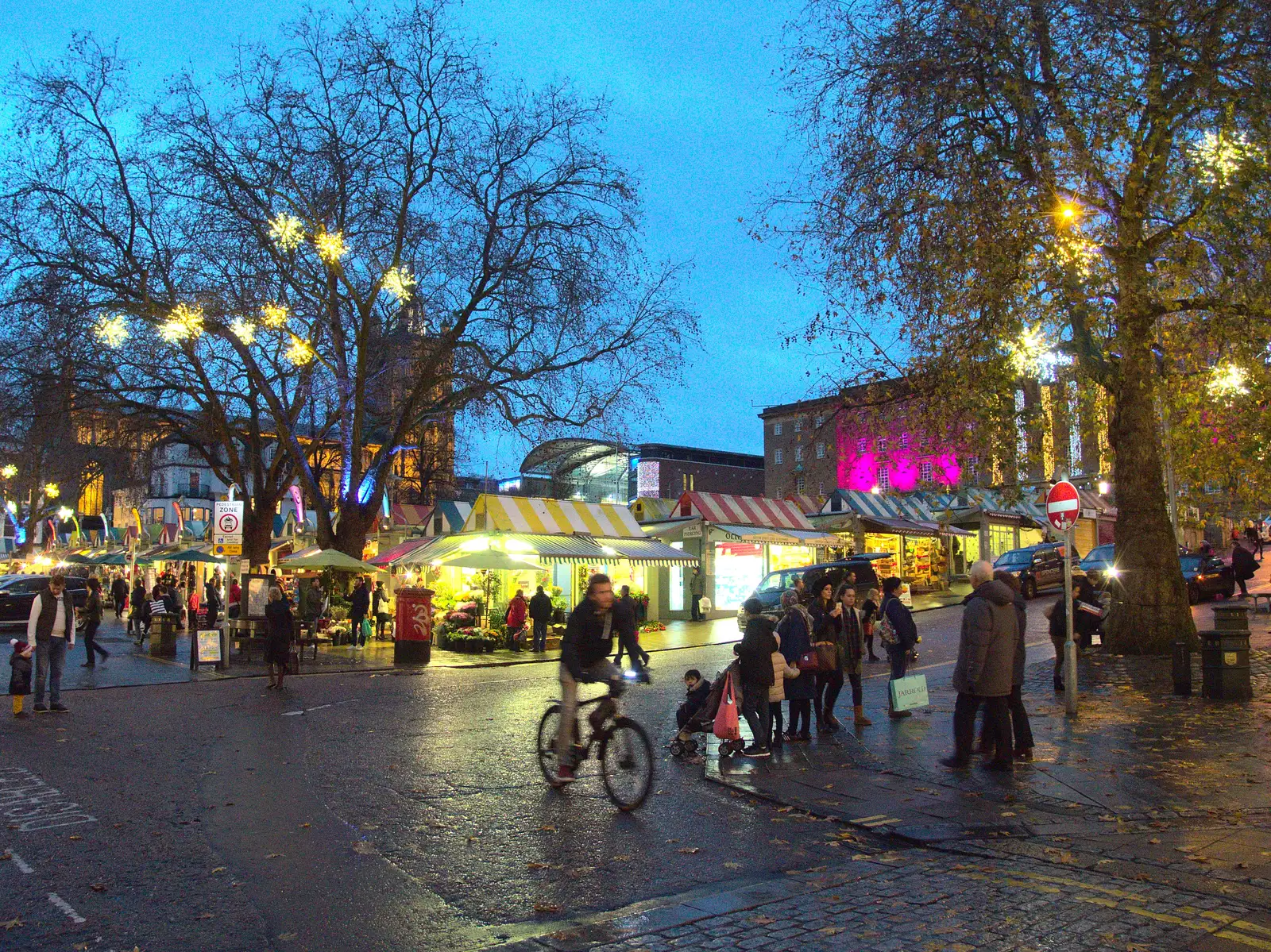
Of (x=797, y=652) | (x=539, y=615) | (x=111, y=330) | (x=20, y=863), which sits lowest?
(x=20, y=863)

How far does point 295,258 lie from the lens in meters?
26.3

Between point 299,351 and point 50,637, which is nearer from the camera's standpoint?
point 50,637

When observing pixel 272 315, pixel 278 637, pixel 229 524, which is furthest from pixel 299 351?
pixel 278 637

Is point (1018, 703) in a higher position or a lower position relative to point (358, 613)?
lower

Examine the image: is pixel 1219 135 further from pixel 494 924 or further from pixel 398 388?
pixel 398 388

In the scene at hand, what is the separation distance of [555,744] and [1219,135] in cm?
1097

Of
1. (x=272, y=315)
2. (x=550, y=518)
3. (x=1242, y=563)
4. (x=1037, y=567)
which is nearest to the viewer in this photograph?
(x=272, y=315)

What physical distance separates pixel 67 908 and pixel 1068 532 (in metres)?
10.3

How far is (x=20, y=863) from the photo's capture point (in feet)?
19.2

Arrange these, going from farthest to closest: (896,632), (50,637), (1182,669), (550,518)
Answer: (550,518) < (50,637) < (1182,669) < (896,632)

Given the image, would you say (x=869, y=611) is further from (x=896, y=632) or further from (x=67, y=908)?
(x=67, y=908)

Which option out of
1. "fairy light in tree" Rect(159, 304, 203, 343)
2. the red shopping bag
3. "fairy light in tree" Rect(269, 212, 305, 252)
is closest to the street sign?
the red shopping bag

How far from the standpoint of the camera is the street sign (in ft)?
37.0

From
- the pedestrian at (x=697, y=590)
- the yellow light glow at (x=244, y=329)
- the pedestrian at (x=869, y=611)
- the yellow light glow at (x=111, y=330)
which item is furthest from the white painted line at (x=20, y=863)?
the pedestrian at (x=697, y=590)
